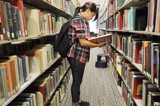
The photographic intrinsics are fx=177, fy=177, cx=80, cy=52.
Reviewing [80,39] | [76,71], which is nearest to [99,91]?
[76,71]

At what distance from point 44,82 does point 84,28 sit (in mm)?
749

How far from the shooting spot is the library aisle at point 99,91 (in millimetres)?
2773

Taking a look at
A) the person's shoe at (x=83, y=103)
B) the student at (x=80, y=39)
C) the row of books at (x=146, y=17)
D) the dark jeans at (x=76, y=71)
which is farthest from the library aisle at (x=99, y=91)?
the row of books at (x=146, y=17)

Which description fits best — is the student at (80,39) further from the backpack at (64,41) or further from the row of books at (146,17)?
the row of books at (146,17)

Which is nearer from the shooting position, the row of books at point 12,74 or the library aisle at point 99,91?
the row of books at point 12,74

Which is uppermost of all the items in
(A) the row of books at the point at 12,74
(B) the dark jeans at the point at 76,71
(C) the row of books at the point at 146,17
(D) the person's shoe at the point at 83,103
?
(C) the row of books at the point at 146,17

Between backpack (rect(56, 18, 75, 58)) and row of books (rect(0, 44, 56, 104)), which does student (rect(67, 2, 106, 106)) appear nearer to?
backpack (rect(56, 18, 75, 58))

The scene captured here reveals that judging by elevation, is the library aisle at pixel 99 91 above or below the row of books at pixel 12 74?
below

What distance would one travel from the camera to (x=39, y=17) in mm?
1801

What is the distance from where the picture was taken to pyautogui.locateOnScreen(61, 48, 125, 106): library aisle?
277 cm

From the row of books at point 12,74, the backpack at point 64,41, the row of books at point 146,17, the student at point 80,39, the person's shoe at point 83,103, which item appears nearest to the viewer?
the row of books at point 12,74

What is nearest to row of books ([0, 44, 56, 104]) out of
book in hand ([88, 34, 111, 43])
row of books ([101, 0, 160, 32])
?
book in hand ([88, 34, 111, 43])

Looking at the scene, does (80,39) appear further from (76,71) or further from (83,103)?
(83,103)

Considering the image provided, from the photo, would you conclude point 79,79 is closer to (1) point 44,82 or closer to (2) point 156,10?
(1) point 44,82
